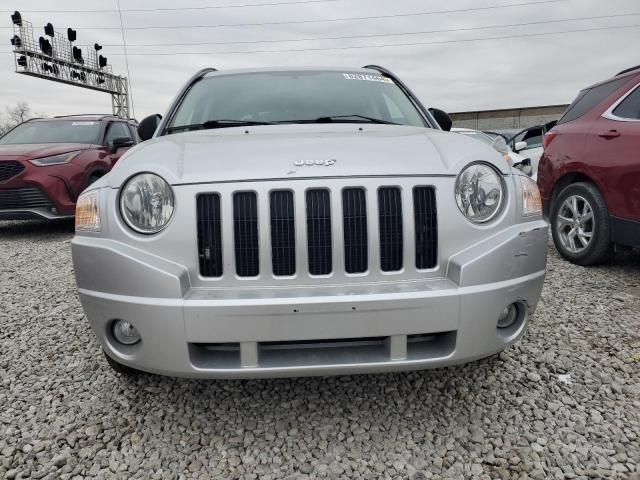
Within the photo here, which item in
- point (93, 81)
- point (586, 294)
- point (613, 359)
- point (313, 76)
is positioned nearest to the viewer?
point (613, 359)

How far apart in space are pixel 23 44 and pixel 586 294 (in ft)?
117

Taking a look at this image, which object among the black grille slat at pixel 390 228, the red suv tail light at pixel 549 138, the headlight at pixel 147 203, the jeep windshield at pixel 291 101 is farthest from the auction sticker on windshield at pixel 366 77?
the red suv tail light at pixel 549 138

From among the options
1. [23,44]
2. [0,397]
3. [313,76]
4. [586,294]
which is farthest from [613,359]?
[23,44]

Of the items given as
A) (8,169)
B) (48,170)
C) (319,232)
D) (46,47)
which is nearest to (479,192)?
(319,232)

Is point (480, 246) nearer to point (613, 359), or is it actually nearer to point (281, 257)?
point (281, 257)

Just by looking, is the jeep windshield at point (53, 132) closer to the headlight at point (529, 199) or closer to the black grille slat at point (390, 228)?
the black grille slat at point (390, 228)

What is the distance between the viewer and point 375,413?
84.8 inches

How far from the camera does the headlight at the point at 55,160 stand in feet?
20.5

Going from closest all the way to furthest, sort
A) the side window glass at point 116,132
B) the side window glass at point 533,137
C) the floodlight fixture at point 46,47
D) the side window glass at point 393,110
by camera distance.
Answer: the side window glass at point 393,110 → the side window glass at point 116,132 → the side window glass at point 533,137 → the floodlight fixture at point 46,47

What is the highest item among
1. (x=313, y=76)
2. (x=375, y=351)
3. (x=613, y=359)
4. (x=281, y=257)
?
(x=313, y=76)

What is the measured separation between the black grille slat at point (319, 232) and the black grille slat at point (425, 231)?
341mm

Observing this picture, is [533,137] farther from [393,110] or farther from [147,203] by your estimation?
[147,203]

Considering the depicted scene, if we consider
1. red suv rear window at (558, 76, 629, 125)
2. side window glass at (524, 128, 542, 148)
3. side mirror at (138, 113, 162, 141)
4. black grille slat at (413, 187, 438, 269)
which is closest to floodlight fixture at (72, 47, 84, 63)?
side window glass at (524, 128, 542, 148)

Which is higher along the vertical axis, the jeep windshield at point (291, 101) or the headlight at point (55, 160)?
the jeep windshield at point (291, 101)
